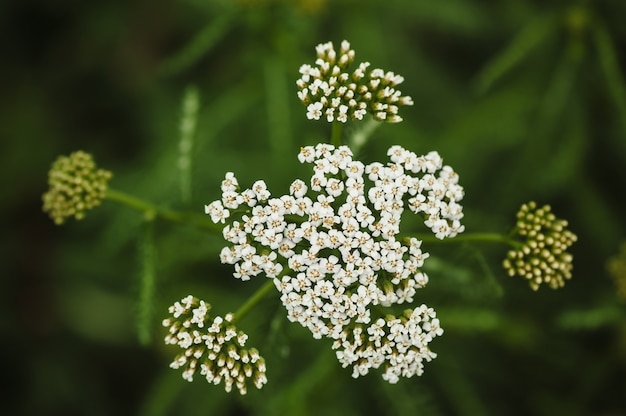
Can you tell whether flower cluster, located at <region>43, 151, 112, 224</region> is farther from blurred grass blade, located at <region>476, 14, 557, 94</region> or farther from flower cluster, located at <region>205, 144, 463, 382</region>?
blurred grass blade, located at <region>476, 14, 557, 94</region>

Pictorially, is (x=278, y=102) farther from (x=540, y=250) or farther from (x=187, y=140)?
(x=540, y=250)

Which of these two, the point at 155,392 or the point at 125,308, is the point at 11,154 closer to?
the point at 125,308

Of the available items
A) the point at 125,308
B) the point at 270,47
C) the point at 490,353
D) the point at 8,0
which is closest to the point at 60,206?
the point at 270,47

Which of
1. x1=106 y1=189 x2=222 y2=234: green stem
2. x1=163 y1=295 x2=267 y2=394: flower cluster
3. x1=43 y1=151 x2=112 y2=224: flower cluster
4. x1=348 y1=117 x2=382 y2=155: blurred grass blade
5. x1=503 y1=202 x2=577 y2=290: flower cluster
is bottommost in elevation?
x1=503 y1=202 x2=577 y2=290: flower cluster

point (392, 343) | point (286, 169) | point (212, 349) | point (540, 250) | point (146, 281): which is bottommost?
point (540, 250)

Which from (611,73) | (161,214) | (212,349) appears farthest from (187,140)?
(611,73)

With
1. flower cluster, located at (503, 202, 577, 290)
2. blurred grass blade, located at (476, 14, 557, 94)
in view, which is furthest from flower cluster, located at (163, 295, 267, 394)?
blurred grass blade, located at (476, 14, 557, 94)
